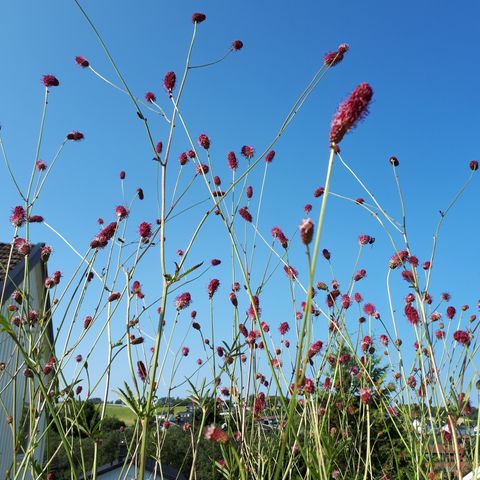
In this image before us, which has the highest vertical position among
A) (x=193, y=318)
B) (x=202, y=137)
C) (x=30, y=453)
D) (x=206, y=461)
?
(x=202, y=137)

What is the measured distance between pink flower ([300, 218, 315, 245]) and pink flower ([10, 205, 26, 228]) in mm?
2226

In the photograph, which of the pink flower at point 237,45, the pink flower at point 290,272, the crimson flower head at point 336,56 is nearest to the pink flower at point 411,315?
the pink flower at point 290,272

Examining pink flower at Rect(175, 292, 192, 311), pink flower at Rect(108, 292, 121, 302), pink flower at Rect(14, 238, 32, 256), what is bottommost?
pink flower at Rect(175, 292, 192, 311)

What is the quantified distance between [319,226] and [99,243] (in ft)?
5.76

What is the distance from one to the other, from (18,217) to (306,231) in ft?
7.36

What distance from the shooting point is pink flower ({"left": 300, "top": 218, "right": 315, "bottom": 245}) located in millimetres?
957

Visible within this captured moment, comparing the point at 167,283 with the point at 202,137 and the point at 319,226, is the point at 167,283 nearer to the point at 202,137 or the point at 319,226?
the point at 319,226

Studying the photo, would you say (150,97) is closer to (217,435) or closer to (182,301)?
(182,301)

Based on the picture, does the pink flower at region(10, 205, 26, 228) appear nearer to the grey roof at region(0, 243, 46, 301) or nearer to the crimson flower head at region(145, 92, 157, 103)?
the crimson flower head at region(145, 92, 157, 103)

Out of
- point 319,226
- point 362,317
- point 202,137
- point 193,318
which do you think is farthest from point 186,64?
point 362,317

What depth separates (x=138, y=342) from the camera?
8.64 ft

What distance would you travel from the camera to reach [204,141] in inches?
108

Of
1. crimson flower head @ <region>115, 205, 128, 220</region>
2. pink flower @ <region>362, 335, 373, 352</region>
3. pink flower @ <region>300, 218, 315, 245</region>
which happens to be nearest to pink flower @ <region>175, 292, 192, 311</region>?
crimson flower head @ <region>115, 205, 128, 220</region>

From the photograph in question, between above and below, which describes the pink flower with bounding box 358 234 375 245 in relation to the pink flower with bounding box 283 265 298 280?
above
